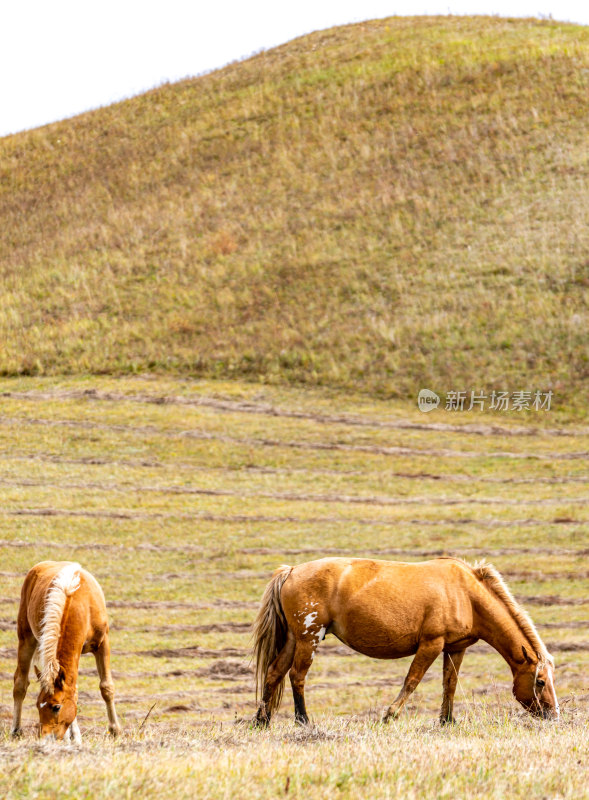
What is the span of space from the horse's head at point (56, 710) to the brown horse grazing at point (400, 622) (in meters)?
2.46

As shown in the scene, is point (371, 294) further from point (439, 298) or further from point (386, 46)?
point (386, 46)

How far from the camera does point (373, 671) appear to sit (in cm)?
1752

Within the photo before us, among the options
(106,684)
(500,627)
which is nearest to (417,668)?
(500,627)

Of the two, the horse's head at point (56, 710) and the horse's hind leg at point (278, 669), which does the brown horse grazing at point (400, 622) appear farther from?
the horse's head at point (56, 710)

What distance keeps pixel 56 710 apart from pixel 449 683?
4663 mm

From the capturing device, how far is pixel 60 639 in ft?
32.8

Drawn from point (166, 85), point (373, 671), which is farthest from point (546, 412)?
point (166, 85)

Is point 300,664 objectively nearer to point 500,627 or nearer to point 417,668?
point 417,668

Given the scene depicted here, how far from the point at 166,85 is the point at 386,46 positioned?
17312 mm

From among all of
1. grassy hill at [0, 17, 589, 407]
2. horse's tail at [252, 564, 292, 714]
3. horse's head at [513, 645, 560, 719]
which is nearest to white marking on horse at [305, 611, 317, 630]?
horse's tail at [252, 564, 292, 714]

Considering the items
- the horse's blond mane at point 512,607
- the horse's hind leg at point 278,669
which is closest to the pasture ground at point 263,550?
the horse's hind leg at point 278,669

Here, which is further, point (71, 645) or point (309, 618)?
point (309, 618)

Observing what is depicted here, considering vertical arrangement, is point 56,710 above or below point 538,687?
above

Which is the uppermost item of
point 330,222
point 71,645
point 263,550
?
point 330,222
